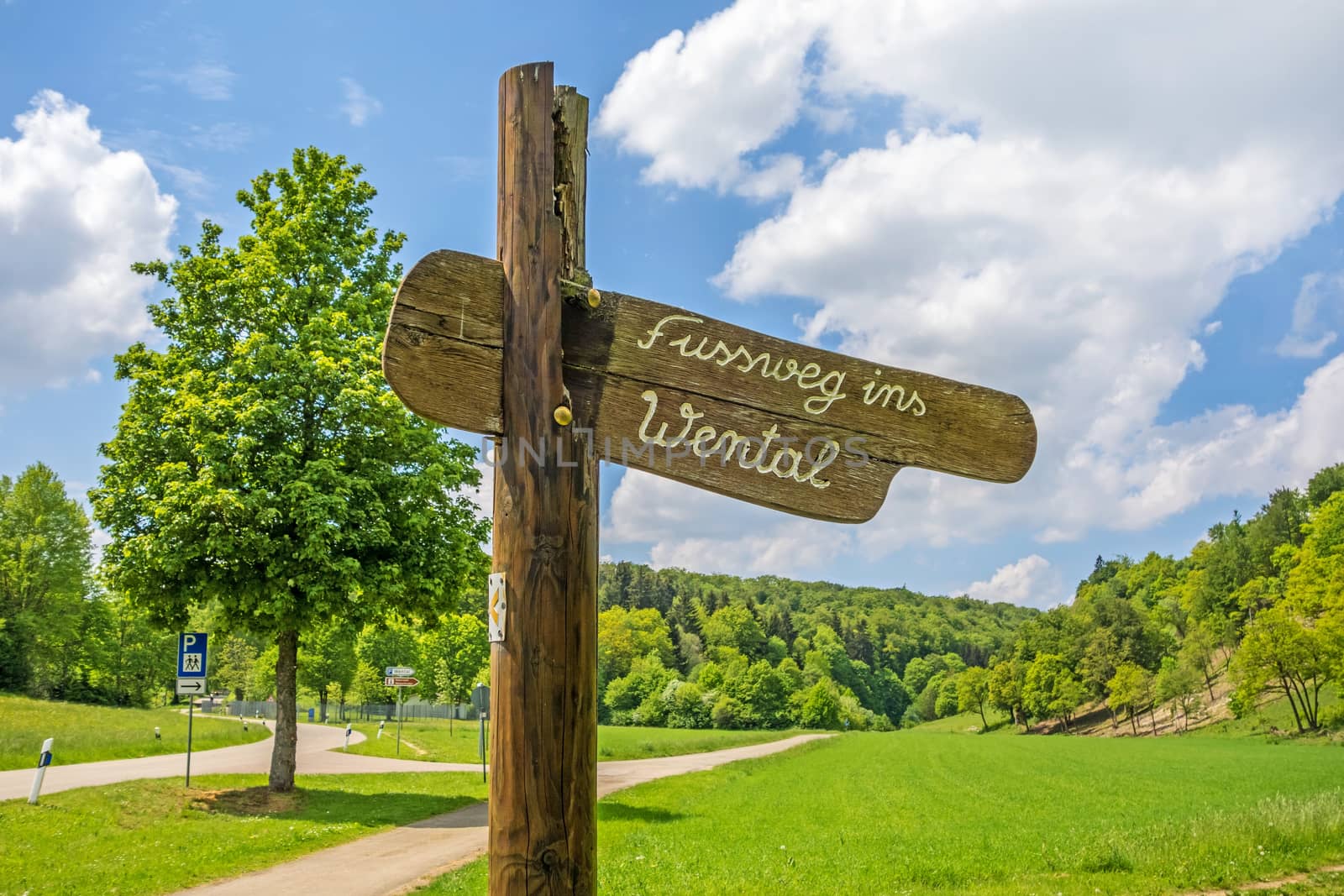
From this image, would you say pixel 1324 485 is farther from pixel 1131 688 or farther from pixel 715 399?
pixel 715 399

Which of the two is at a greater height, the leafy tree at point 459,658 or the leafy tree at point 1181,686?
the leafy tree at point 459,658

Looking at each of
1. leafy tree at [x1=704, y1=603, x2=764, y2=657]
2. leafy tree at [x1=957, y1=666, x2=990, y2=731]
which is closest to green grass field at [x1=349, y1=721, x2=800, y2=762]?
leafy tree at [x1=704, y1=603, x2=764, y2=657]

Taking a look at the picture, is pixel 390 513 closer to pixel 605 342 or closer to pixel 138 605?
pixel 138 605

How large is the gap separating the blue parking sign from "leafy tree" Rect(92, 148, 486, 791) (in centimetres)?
54

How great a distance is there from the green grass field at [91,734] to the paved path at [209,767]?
0.61m

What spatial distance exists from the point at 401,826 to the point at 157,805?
4230mm

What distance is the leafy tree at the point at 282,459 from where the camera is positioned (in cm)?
1473

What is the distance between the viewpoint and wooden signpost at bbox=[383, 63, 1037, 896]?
96.6 inches

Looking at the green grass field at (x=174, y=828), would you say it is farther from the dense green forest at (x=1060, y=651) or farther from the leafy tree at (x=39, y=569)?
the leafy tree at (x=39, y=569)

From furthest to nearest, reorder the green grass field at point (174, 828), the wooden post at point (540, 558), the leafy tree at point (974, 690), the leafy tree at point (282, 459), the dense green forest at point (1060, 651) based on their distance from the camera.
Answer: the leafy tree at point (974, 690) → the dense green forest at point (1060, 651) → the leafy tree at point (282, 459) → the green grass field at point (174, 828) → the wooden post at point (540, 558)

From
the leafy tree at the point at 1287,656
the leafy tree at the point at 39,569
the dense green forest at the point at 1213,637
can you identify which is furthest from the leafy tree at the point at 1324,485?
the leafy tree at the point at 39,569

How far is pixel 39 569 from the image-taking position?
164 feet

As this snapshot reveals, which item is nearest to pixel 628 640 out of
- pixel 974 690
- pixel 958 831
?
pixel 974 690

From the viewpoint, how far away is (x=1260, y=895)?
852cm
